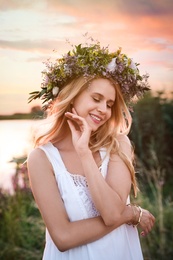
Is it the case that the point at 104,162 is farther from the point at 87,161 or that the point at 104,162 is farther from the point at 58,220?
the point at 58,220

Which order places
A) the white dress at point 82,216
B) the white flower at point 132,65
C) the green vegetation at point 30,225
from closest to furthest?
the white dress at point 82,216 → the white flower at point 132,65 → the green vegetation at point 30,225

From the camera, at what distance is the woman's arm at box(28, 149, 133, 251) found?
249cm

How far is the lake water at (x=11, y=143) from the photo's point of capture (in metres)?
5.56

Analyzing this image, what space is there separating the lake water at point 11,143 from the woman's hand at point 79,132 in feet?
8.74

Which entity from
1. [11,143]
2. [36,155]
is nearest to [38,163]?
[36,155]

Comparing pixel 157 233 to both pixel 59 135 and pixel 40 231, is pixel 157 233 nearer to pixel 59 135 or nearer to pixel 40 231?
pixel 40 231

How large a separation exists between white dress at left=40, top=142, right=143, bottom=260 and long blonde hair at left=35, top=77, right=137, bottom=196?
12 centimetres

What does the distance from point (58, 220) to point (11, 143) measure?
340 centimetres

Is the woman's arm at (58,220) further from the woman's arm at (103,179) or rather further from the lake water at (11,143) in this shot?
the lake water at (11,143)

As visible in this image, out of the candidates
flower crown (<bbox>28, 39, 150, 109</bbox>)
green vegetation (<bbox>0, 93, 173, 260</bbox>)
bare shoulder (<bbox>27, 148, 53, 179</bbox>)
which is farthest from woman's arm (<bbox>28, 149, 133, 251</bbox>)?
green vegetation (<bbox>0, 93, 173, 260</bbox>)

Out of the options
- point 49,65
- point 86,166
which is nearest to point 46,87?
point 49,65

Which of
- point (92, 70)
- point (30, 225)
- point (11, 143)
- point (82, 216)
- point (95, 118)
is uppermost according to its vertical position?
point (92, 70)

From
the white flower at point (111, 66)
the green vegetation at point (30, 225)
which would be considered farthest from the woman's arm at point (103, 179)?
the green vegetation at point (30, 225)

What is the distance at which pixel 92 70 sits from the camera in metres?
2.72
